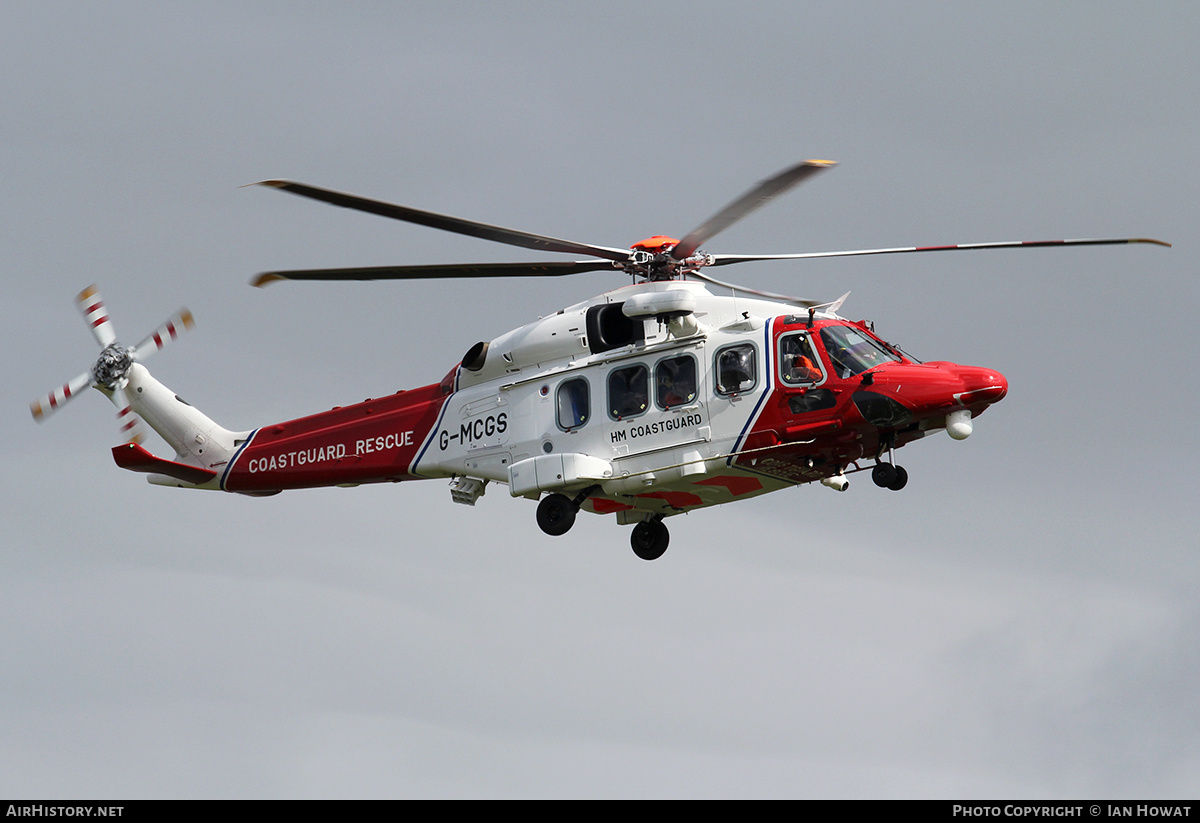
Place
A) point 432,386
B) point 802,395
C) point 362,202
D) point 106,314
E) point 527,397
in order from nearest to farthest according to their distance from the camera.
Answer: point 362,202
point 802,395
point 527,397
point 432,386
point 106,314

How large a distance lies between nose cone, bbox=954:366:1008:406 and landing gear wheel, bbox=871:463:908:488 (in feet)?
4.86

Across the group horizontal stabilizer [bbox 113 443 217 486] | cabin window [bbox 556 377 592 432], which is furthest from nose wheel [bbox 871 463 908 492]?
horizontal stabilizer [bbox 113 443 217 486]

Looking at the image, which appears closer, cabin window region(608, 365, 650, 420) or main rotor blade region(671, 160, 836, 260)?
main rotor blade region(671, 160, 836, 260)

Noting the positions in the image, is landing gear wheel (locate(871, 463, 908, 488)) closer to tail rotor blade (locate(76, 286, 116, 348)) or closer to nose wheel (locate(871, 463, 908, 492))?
nose wheel (locate(871, 463, 908, 492))

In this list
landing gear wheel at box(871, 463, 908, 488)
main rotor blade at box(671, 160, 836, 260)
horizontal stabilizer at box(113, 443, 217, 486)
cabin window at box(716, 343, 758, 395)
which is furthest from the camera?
horizontal stabilizer at box(113, 443, 217, 486)

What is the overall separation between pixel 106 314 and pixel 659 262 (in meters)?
12.9

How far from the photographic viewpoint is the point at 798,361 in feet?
80.6

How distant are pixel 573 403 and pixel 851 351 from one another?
4.97 meters

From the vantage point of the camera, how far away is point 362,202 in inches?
888

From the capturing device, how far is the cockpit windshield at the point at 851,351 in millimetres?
24359

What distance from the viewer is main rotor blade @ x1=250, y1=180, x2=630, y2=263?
22.2 metres

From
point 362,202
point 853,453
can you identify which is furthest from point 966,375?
point 362,202

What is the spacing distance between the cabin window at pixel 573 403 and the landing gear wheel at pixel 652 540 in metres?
2.89

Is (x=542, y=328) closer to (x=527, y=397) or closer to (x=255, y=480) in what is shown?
(x=527, y=397)
